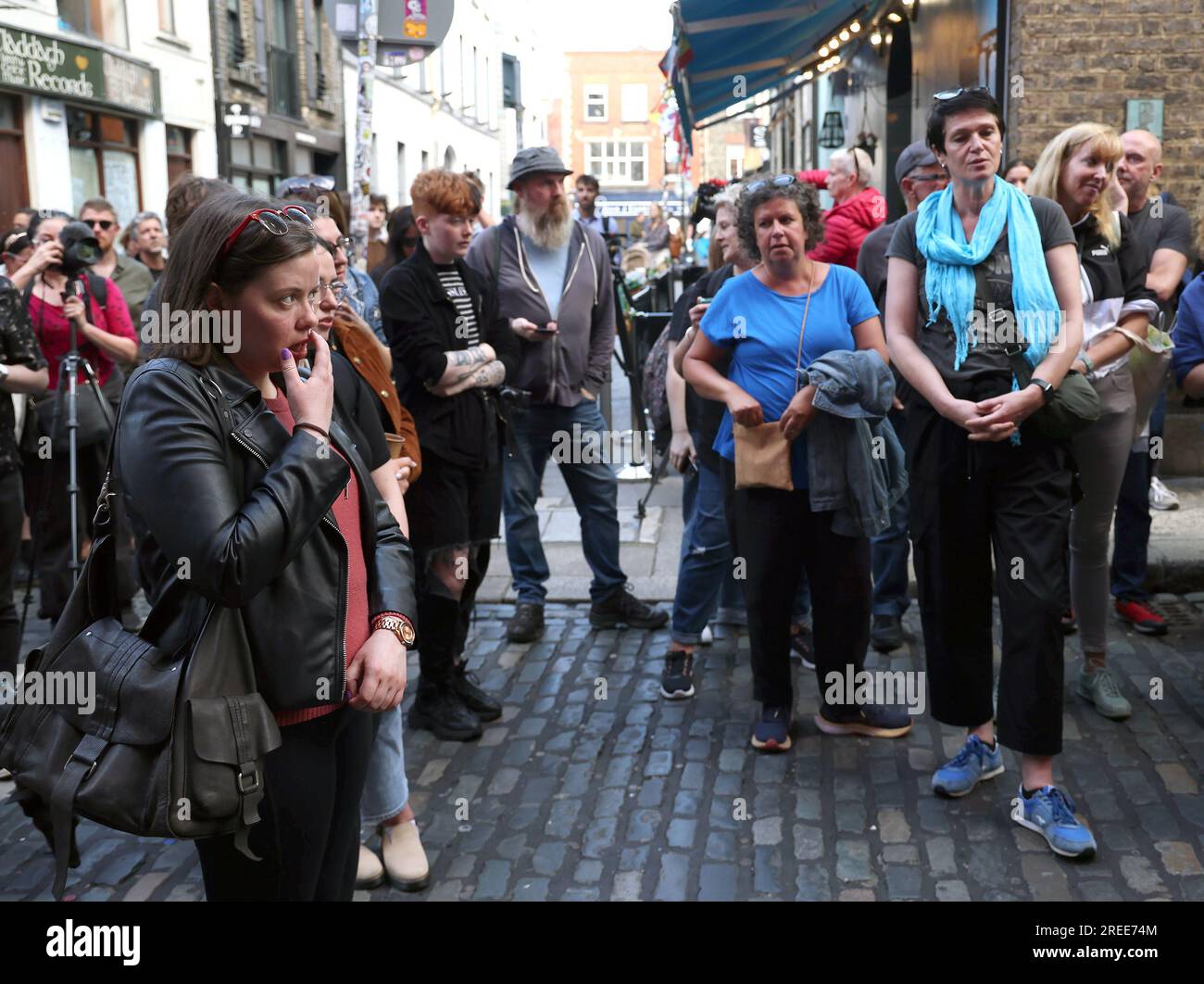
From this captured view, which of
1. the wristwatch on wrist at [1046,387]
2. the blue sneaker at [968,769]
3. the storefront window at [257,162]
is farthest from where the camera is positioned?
the storefront window at [257,162]

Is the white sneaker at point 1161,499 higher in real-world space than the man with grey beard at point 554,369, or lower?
lower

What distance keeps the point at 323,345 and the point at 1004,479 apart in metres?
2.38

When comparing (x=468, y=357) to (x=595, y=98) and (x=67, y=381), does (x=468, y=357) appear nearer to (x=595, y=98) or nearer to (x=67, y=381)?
(x=67, y=381)

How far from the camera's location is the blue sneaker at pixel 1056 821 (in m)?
3.70

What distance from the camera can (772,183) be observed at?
4512 mm

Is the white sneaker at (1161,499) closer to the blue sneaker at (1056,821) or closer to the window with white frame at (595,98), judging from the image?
the blue sneaker at (1056,821)

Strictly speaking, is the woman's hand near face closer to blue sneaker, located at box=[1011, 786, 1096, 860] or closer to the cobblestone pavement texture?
the cobblestone pavement texture

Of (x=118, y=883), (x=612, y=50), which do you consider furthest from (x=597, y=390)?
(x=612, y=50)

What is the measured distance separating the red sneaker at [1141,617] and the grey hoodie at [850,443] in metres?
1.93

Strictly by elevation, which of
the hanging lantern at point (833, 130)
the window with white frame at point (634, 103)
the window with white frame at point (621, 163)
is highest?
the window with white frame at point (634, 103)

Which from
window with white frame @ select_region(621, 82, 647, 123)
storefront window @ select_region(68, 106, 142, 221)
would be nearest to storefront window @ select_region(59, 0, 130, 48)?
storefront window @ select_region(68, 106, 142, 221)

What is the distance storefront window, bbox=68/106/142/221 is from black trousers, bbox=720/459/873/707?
53.8 ft

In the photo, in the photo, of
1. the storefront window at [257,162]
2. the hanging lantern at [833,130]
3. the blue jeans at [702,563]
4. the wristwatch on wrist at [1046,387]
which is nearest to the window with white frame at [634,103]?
the storefront window at [257,162]

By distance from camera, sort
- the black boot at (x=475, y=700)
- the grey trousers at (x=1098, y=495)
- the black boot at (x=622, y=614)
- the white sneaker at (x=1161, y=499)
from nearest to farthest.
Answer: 1. the grey trousers at (x=1098, y=495)
2. the black boot at (x=475, y=700)
3. the black boot at (x=622, y=614)
4. the white sneaker at (x=1161, y=499)
